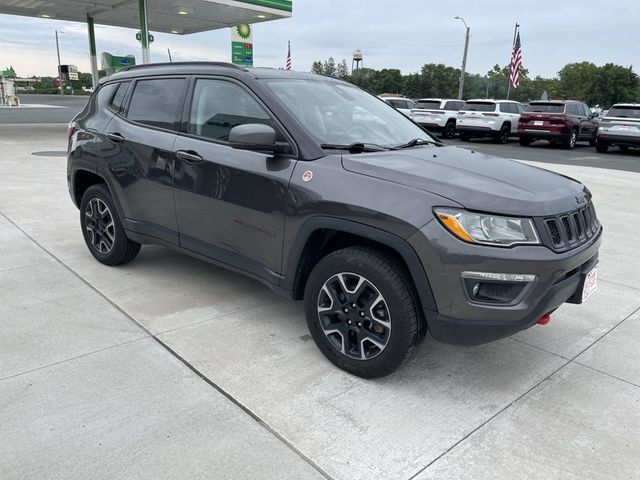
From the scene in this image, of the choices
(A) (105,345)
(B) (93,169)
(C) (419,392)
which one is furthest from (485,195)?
(B) (93,169)

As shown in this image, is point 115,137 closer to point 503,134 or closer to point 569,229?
point 569,229

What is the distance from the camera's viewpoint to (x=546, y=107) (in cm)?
1953

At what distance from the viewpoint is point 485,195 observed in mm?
2611

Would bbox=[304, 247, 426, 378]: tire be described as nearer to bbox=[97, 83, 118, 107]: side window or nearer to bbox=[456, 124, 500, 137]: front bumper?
bbox=[97, 83, 118, 107]: side window

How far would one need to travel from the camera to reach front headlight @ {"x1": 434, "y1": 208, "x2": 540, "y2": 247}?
8.31 feet

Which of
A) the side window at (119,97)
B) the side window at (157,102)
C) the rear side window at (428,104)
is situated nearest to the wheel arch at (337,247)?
the side window at (157,102)

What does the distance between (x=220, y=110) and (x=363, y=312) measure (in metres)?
1.79

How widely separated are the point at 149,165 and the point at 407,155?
6.61 feet


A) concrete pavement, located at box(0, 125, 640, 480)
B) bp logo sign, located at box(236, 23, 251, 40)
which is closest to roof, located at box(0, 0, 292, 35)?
bp logo sign, located at box(236, 23, 251, 40)

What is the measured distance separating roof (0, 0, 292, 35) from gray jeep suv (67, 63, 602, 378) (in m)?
15.0

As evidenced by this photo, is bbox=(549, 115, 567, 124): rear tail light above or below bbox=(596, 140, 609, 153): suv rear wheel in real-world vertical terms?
above

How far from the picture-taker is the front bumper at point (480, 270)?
8.20 ft

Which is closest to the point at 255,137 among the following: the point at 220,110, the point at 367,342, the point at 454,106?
the point at 220,110

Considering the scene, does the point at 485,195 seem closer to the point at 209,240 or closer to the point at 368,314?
the point at 368,314
